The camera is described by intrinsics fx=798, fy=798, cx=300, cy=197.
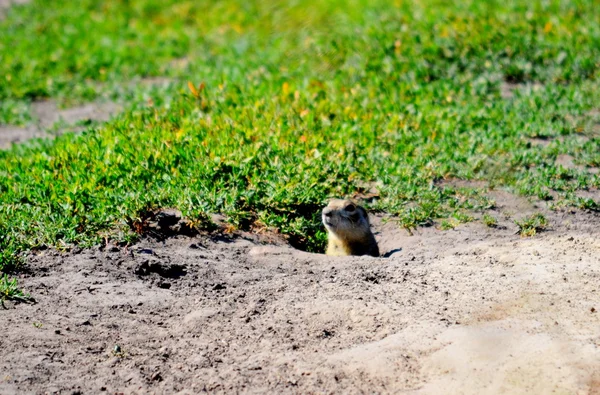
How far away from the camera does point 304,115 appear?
8.23 metres

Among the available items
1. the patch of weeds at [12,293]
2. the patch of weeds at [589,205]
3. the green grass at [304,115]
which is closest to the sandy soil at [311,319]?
the patch of weeds at [12,293]

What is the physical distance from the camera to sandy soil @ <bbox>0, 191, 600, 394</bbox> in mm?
4148

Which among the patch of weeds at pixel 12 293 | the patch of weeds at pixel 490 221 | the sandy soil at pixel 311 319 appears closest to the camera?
A: the sandy soil at pixel 311 319

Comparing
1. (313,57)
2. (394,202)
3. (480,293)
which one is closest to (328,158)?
(394,202)

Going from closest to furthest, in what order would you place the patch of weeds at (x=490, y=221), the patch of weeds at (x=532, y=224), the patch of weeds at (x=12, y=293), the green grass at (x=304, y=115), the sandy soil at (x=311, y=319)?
1. the sandy soil at (x=311, y=319)
2. the patch of weeds at (x=12, y=293)
3. the patch of weeds at (x=532, y=224)
4. the patch of weeds at (x=490, y=221)
5. the green grass at (x=304, y=115)

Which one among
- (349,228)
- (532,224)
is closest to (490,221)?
(532,224)

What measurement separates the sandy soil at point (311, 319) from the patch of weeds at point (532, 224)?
0.09m

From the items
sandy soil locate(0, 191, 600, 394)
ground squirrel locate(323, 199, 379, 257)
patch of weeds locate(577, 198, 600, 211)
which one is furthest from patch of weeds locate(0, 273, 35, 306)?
patch of weeds locate(577, 198, 600, 211)

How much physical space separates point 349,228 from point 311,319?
1.46 m

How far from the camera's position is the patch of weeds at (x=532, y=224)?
6.12 metres

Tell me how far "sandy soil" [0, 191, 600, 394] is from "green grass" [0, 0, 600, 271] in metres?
0.54

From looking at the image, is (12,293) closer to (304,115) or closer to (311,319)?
(311,319)

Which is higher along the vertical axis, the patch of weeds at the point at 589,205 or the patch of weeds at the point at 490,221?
the patch of weeds at the point at 490,221

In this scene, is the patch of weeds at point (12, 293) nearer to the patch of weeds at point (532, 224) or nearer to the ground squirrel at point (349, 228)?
the ground squirrel at point (349, 228)
